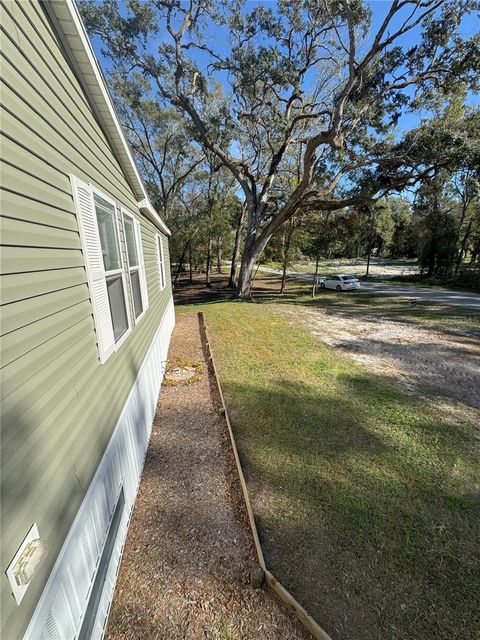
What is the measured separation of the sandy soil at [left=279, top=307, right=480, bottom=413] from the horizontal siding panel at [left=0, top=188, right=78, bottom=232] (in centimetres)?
592

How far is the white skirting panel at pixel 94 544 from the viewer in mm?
1415

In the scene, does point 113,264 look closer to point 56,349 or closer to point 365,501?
point 56,349

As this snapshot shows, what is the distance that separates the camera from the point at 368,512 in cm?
275

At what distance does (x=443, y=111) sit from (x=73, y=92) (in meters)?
17.3

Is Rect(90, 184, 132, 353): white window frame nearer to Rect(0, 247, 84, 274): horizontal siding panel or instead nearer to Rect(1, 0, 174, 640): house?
Result: Rect(1, 0, 174, 640): house

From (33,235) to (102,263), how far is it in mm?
1039

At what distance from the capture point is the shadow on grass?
2027 millimetres

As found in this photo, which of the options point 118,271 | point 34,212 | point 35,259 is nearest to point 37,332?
point 35,259

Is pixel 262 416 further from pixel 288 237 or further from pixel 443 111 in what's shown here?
pixel 443 111

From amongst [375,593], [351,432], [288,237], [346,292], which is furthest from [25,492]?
[346,292]

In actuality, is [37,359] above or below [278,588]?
above

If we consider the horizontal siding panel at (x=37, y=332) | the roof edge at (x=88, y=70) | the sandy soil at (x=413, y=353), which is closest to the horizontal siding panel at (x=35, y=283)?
the horizontal siding panel at (x=37, y=332)

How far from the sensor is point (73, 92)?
2.26m

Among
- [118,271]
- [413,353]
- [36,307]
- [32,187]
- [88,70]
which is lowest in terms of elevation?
[413,353]
